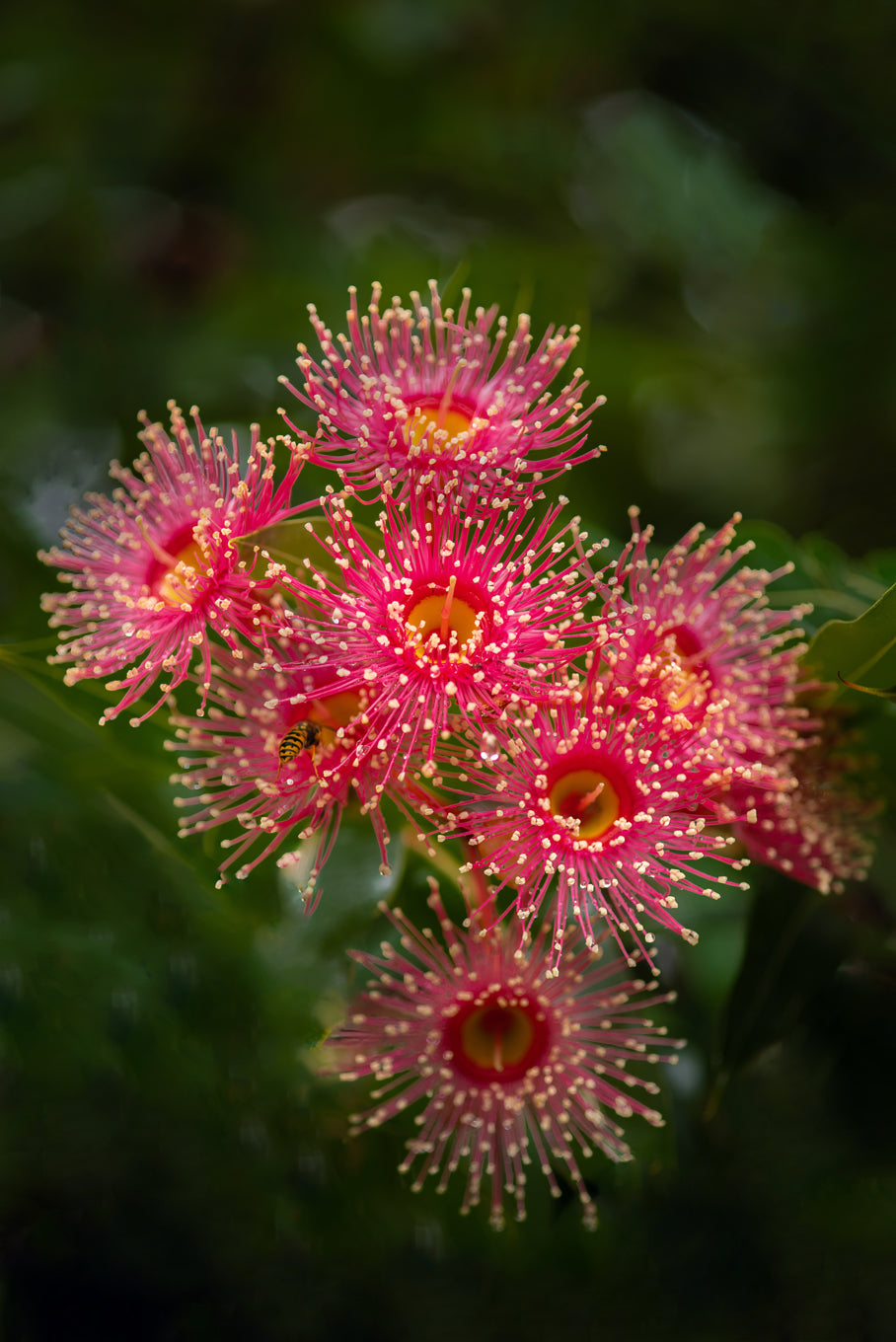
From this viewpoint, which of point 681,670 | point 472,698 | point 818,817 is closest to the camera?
point 472,698

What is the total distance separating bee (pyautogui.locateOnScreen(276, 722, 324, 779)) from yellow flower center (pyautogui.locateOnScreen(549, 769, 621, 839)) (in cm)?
27

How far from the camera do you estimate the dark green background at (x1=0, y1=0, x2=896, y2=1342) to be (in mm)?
1312

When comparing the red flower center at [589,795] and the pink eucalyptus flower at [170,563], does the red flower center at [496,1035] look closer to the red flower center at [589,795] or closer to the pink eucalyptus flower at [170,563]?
the red flower center at [589,795]

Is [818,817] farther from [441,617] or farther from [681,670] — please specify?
[441,617]

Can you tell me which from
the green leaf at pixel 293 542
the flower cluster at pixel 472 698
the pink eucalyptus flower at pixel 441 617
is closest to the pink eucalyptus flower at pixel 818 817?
the flower cluster at pixel 472 698

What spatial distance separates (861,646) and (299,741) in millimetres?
644

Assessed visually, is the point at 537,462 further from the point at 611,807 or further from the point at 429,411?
the point at 611,807

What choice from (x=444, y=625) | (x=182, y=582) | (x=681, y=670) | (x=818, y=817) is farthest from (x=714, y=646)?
(x=182, y=582)

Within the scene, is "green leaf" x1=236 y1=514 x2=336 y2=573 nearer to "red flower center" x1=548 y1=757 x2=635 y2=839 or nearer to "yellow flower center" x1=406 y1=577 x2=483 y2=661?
"yellow flower center" x1=406 y1=577 x2=483 y2=661

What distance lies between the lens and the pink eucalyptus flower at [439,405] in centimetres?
106

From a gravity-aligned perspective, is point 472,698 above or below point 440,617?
below

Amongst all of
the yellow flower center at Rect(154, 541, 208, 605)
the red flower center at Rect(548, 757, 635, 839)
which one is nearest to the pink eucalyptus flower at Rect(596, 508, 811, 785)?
the red flower center at Rect(548, 757, 635, 839)

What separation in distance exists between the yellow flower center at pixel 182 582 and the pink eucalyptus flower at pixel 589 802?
0.32m

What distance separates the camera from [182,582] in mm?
1077
